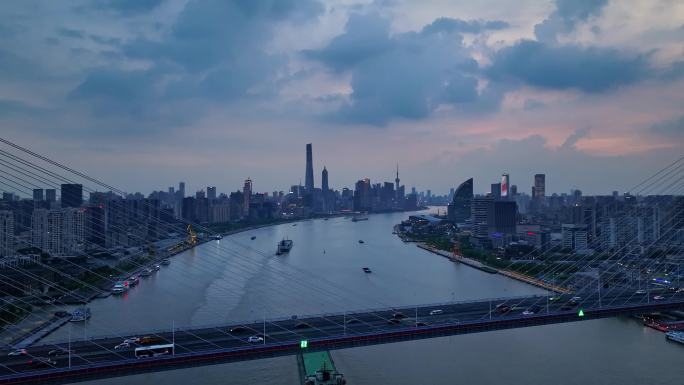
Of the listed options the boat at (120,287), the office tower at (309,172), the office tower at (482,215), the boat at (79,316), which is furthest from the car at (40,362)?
the office tower at (309,172)

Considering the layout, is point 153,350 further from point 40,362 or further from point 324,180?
point 324,180

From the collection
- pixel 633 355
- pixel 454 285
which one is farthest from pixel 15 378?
pixel 454 285

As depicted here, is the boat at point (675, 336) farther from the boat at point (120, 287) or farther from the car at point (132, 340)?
the boat at point (120, 287)

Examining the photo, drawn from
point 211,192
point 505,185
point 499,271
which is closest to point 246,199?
point 211,192

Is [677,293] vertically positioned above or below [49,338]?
above

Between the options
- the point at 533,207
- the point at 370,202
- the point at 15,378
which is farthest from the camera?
the point at 370,202

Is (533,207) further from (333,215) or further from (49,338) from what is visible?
(49,338)
